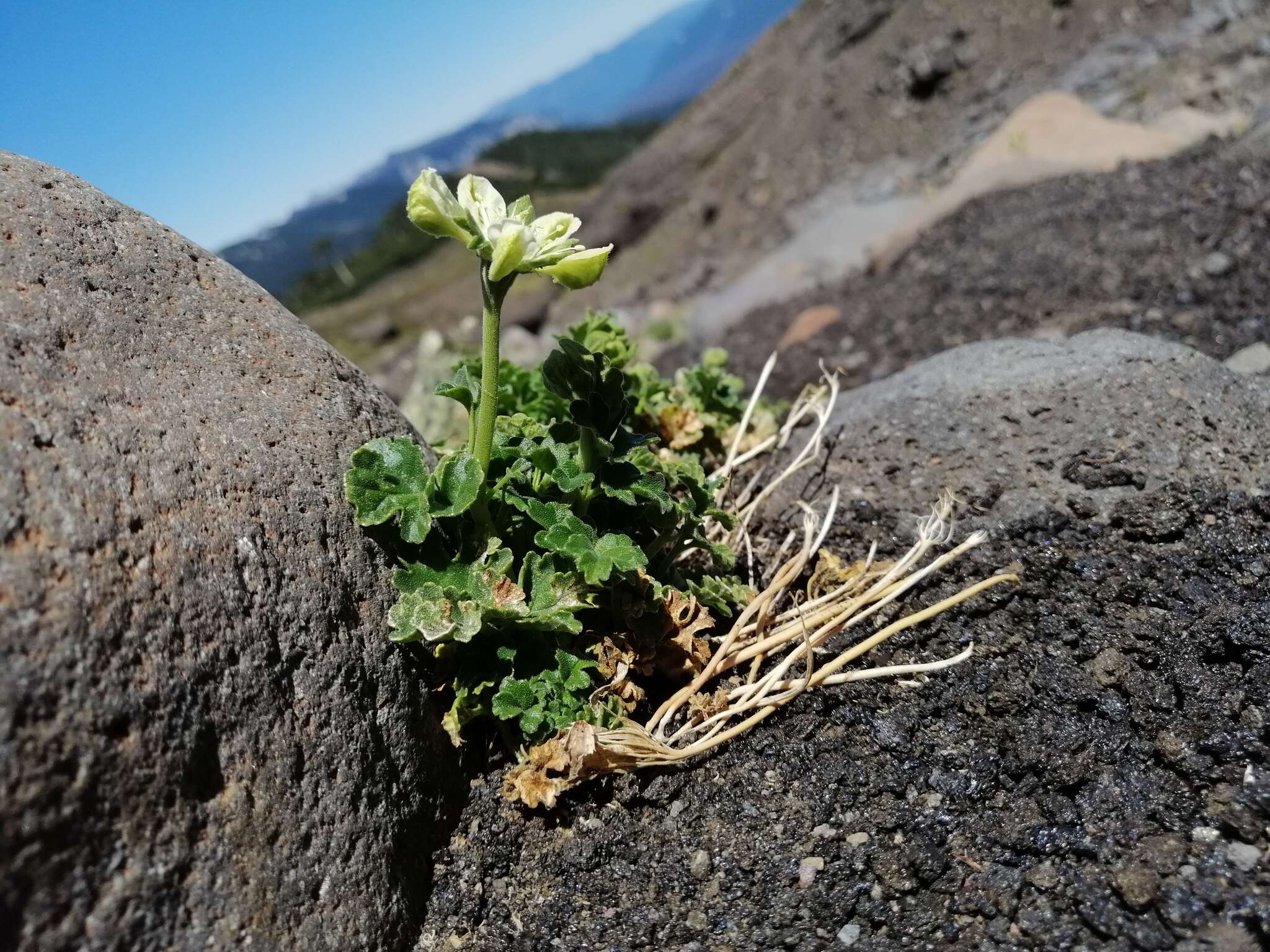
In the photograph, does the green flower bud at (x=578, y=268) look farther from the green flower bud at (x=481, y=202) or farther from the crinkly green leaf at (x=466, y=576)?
the crinkly green leaf at (x=466, y=576)

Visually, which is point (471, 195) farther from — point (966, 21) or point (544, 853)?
point (966, 21)

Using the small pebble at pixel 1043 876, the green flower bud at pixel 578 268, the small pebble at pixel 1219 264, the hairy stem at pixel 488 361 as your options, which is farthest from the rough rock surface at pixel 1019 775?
the small pebble at pixel 1219 264

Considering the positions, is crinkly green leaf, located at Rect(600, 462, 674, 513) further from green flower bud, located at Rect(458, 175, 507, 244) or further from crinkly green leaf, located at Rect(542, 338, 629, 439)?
green flower bud, located at Rect(458, 175, 507, 244)

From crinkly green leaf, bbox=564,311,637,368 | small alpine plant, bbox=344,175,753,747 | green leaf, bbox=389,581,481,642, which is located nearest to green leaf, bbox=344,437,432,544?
small alpine plant, bbox=344,175,753,747

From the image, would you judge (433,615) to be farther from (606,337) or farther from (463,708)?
(606,337)

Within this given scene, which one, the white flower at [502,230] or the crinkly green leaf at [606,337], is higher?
the white flower at [502,230]

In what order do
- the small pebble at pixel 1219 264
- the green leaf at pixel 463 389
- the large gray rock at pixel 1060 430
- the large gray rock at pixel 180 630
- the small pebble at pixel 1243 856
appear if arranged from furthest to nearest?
the small pebble at pixel 1219 264
the large gray rock at pixel 1060 430
the green leaf at pixel 463 389
the small pebble at pixel 1243 856
the large gray rock at pixel 180 630

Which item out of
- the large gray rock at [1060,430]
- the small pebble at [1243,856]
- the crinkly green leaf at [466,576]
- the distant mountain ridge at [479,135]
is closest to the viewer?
the small pebble at [1243,856]

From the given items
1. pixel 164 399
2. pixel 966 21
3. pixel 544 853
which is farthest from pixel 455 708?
pixel 966 21
